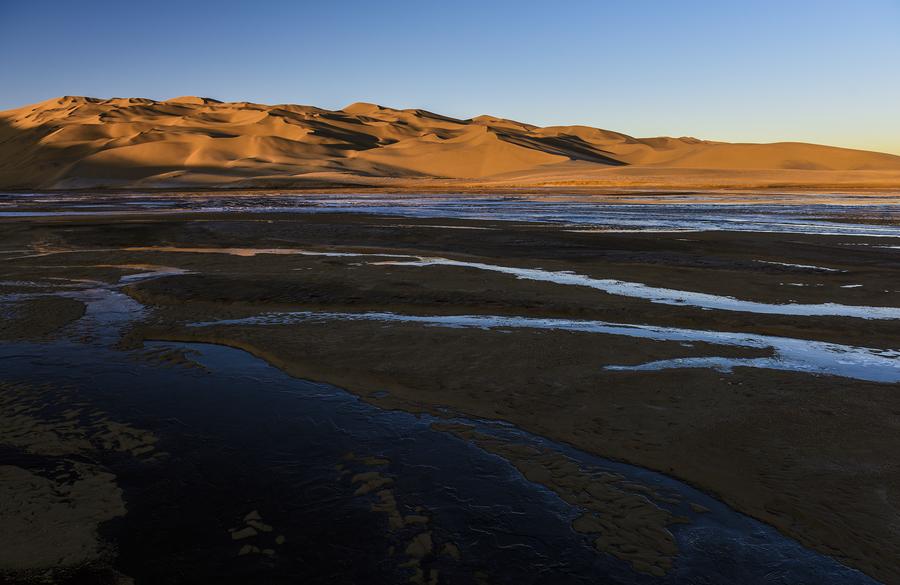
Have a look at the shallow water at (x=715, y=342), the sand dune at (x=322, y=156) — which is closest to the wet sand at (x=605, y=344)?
the shallow water at (x=715, y=342)

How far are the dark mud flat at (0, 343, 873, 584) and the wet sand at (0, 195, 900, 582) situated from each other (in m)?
0.15

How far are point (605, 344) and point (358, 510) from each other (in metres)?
3.90

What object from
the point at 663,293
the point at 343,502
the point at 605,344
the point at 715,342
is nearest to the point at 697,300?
the point at 663,293

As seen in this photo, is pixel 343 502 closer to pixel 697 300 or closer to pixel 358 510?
pixel 358 510

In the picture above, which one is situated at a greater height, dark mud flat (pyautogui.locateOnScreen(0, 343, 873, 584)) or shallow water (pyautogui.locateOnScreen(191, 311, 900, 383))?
shallow water (pyautogui.locateOnScreen(191, 311, 900, 383))

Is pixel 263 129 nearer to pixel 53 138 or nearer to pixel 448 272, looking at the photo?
pixel 53 138

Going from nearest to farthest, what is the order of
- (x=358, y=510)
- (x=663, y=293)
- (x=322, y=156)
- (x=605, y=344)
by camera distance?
(x=358, y=510), (x=605, y=344), (x=663, y=293), (x=322, y=156)

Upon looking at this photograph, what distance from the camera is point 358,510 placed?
3.74 metres

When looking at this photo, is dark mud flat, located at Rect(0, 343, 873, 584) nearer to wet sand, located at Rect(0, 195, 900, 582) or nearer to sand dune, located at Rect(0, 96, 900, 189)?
wet sand, located at Rect(0, 195, 900, 582)

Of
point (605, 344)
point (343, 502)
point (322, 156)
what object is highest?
point (322, 156)

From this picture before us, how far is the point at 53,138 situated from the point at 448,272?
10797 centimetres

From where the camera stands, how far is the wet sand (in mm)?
4102

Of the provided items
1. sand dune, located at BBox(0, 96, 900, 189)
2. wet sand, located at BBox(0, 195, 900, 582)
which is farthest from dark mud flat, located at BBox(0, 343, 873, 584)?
sand dune, located at BBox(0, 96, 900, 189)

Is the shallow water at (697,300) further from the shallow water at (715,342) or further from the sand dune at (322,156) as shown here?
the sand dune at (322,156)
